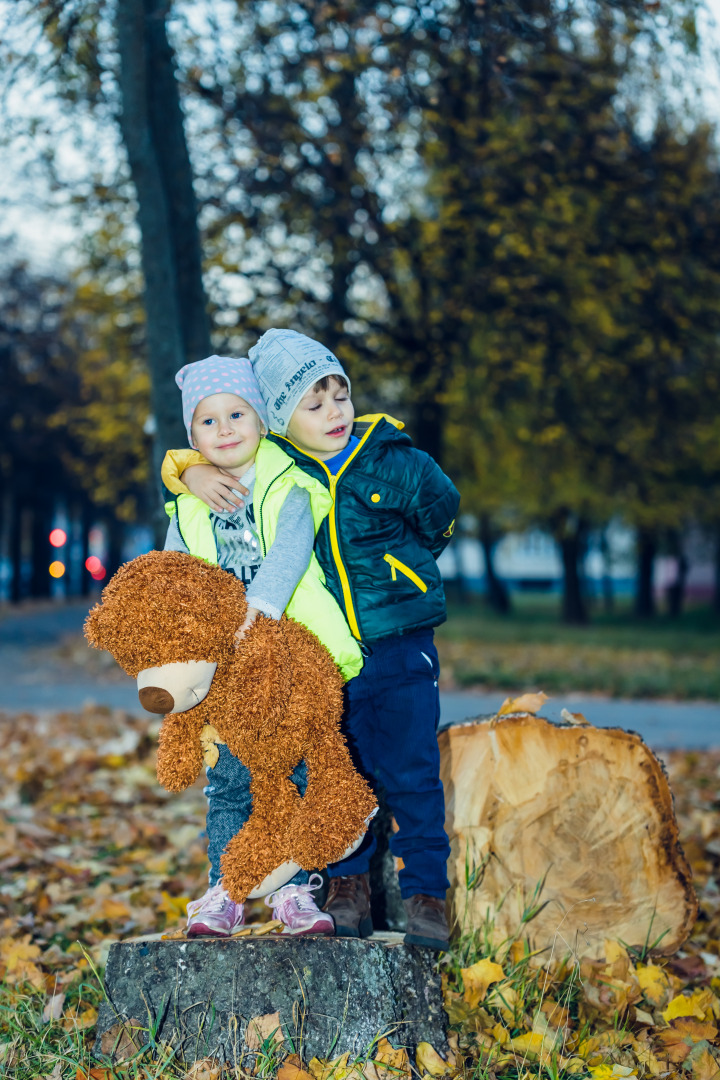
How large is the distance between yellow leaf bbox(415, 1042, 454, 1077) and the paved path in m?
1.27

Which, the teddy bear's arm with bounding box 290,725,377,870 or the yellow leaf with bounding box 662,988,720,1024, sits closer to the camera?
the teddy bear's arm with bounding box 290,725,377,870

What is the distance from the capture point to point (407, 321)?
451 inches

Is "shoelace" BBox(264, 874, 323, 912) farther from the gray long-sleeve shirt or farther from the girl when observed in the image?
the gray long-sleeve shirt

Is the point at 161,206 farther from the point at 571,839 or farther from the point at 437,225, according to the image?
the point at 437,225

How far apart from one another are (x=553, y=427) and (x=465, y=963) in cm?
907

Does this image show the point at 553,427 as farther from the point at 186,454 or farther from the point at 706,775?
the point at 186,454

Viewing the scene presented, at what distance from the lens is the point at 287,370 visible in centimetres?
277

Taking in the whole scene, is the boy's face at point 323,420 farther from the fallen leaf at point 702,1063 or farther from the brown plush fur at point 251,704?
the fallen leaf at point 702,1063

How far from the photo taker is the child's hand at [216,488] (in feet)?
9.02

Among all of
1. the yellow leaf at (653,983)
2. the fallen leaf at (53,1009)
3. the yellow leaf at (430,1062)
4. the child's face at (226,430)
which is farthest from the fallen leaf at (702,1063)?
the child's face at (226,430)

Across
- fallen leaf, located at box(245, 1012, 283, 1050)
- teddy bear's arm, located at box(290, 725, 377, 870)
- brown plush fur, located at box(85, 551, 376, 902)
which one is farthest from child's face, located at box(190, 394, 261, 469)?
Result: fallen leaf, located at box(245, 1012, 283, 1050)

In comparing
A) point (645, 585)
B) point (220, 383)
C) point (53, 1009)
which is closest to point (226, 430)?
point (220, 383)

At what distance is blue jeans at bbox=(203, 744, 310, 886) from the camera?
9.13 feet

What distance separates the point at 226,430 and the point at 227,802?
1.13 metres
